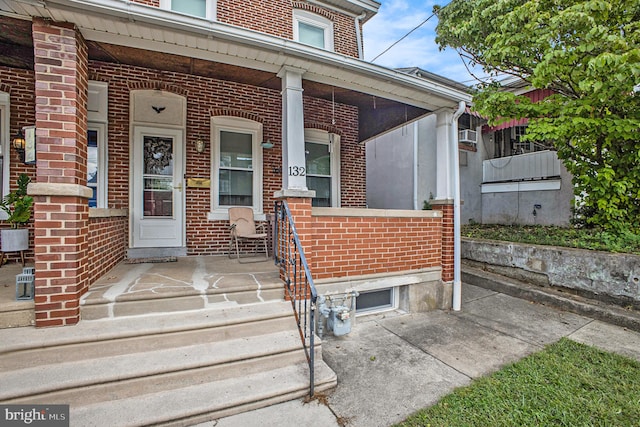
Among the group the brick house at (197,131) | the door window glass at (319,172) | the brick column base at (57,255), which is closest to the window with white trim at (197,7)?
the brick house at (197,131)

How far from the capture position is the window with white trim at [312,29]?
19.9 ft

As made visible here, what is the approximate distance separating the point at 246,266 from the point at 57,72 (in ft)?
9.05

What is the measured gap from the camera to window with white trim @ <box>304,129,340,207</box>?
6.00 meters

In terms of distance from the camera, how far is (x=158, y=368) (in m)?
2.26

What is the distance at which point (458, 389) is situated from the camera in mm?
2465

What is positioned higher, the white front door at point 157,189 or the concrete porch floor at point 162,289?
the white front door at point 157,189

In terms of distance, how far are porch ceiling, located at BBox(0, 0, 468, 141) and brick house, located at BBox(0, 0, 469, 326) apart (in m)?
0.02

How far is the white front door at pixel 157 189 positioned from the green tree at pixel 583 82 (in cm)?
507

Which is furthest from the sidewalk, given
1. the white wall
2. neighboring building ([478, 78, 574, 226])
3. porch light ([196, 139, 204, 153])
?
neighboring building ([478, 78, 574, 226])

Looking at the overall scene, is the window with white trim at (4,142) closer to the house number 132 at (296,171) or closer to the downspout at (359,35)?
the house number 132 at (296,171)

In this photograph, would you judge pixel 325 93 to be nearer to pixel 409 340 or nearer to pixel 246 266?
pixel 246 266

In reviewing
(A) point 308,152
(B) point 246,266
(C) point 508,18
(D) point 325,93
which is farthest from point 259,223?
(C) point 508,18

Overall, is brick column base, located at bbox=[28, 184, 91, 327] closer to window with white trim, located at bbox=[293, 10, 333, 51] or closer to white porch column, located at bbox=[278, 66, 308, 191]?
white porch column, located at bbox=[278, 66, 308, 191]

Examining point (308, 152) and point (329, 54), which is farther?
point (308, 152)
